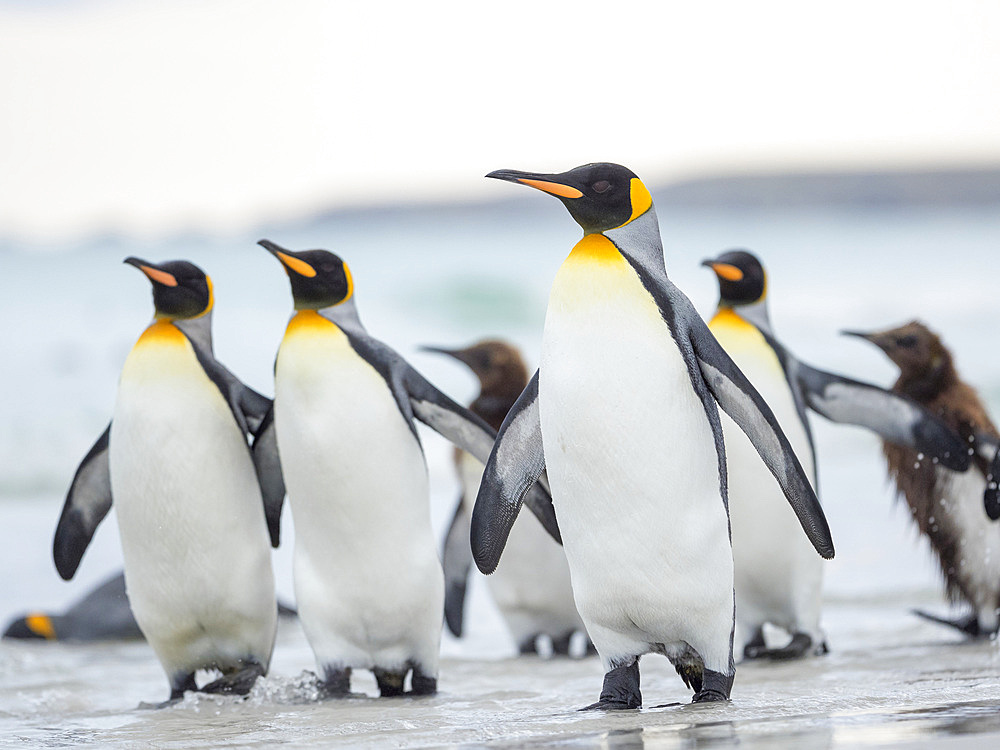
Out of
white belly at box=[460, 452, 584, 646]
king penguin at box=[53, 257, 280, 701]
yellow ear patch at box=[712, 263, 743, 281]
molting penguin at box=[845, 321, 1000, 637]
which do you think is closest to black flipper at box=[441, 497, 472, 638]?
white belly at box=[460, 452, 584, 646]

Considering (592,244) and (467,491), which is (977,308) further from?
(592,244)

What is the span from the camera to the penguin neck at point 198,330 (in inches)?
154

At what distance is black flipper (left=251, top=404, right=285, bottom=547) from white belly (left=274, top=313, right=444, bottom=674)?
9.4 inches

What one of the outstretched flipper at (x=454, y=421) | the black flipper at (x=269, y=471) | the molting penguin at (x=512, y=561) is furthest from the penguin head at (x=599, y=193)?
the molting penguin at (x=512, y=561)

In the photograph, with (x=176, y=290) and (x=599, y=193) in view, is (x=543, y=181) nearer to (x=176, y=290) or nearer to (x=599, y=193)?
(x=599, y=193)

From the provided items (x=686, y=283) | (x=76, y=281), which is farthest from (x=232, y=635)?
(x=76, y=281)

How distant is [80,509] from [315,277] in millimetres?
1242

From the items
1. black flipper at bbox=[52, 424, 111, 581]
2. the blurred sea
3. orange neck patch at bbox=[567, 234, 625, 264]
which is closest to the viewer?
orange neck patch at bbox=[567, 234, 625, 264]

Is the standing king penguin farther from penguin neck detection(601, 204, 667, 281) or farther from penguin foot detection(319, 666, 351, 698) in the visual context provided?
penguin neck detection(601, 204, 667, 281)

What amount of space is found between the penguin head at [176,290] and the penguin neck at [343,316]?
442 mm

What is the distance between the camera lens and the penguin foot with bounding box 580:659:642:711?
2914mm

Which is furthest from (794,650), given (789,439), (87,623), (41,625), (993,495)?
(41,625)

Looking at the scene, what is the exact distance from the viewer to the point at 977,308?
64.0 feet

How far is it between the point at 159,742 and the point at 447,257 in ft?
64.7
